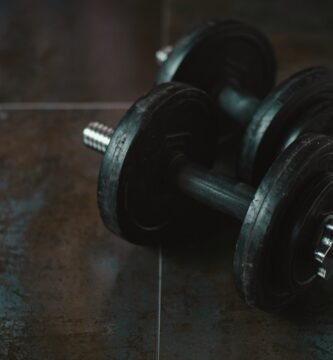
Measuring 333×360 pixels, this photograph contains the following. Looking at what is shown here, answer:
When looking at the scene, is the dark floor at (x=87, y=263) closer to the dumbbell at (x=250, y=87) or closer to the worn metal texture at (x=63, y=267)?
the worn metal texture at (x=63, y=267)

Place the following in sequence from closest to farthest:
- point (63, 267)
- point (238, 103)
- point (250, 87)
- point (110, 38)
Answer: point (63, 267) < point (238, 103) < point (250, 87) < point (110, 38)

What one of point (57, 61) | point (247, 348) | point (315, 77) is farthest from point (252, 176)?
point (57, 61)

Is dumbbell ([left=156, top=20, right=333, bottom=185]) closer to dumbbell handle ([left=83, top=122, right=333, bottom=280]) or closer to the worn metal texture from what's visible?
dumbbell handle ([left=83, top=122, right=333, bottom=280])

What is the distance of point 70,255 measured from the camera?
1.09 m

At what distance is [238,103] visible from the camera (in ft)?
3.98

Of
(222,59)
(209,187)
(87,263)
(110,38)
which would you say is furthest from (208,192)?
(110,38)

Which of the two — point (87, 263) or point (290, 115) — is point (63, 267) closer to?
point (87, 263)

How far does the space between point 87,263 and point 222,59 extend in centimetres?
50

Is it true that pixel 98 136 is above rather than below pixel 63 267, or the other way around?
above

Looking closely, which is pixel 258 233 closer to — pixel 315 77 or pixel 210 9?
pixel 315 77

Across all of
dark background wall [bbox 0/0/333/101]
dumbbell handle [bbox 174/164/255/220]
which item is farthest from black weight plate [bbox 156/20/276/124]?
dark background wall [bbox 0/0/333/101]

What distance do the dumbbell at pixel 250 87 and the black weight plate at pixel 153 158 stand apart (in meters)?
0.10

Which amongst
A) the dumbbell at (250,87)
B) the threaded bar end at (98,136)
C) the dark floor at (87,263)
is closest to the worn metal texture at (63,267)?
the dark floor at (87,263)

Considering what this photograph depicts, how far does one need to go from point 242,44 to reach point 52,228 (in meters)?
0.54
